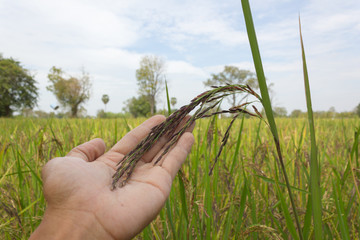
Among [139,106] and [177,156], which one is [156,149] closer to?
[177,156]

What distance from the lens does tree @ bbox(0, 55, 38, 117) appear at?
28078 mm

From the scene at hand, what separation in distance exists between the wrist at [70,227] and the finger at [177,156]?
1.33 feet

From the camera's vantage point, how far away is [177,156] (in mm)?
1349

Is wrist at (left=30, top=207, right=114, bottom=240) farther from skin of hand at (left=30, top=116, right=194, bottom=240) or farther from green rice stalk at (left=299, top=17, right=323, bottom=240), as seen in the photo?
green rice stalk at (left=299, top=17, right=323, bottom=240)

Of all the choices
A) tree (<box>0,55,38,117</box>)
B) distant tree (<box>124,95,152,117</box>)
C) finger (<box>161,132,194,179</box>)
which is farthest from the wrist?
distant tree (<box>124,95,152,117</box>)

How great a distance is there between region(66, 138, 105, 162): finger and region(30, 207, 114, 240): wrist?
429 mm

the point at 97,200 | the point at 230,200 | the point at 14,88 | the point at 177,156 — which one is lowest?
the point at 230,200

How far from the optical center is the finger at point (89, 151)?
152 cm

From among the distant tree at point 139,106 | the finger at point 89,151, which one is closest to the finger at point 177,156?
the finger at point 89,151

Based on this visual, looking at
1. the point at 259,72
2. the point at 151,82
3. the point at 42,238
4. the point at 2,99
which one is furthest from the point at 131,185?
the point at 151,82

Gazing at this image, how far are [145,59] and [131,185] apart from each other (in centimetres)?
4932

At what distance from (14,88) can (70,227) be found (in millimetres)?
33386

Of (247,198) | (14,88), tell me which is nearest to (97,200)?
(247,198)

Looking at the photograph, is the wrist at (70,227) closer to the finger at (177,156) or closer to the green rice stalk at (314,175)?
the finger at (177,156)
